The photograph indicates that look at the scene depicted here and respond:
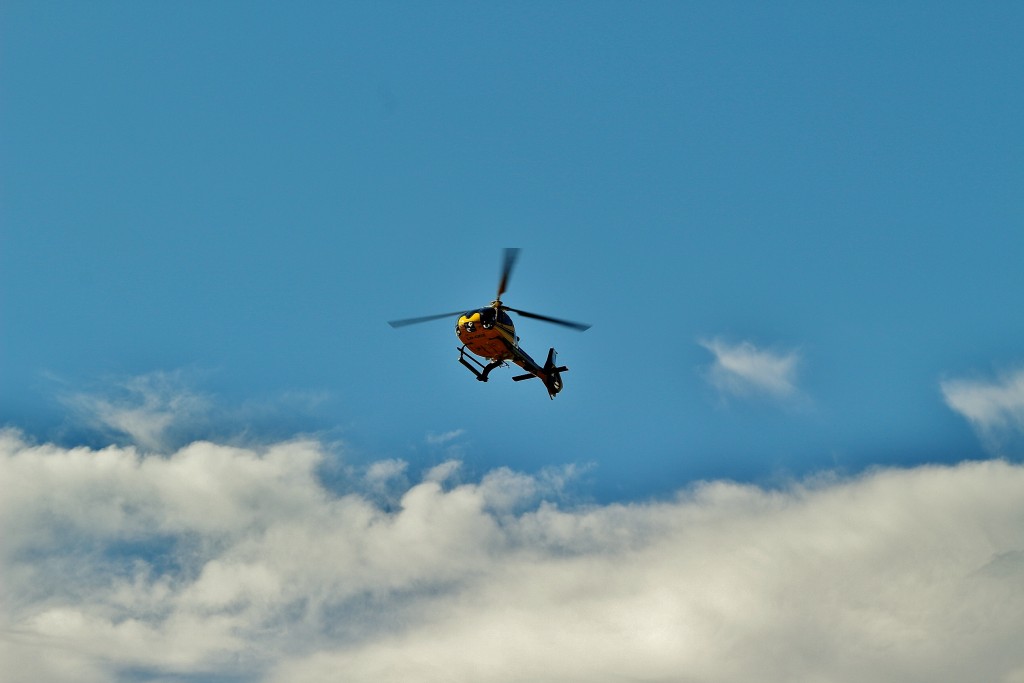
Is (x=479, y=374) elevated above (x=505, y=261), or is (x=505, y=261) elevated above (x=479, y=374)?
(x=505, y=261)

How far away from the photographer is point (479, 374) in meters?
146

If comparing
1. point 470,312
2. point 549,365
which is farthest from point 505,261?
point 549,365

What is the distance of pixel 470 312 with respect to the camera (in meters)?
140

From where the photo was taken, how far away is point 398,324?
462 feet

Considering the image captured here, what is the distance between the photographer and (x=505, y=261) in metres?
→ 144

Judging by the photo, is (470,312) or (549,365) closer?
(470,312)

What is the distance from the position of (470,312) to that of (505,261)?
7.96 metres

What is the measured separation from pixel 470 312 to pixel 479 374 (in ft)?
30.6

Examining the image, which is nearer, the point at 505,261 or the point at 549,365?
the point at 505,261

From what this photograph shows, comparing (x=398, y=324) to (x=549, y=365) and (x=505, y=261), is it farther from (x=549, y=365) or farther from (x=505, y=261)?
(x=549, y=365)

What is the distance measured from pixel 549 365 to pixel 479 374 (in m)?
16.0

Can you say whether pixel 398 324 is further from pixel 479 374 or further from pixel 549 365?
pixel 549 365

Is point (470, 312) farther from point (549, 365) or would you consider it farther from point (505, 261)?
point (549, 365)

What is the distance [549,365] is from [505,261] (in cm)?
2100
